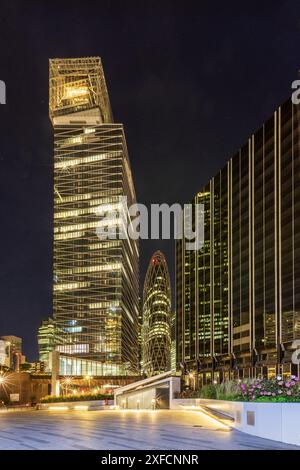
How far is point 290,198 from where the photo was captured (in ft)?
342

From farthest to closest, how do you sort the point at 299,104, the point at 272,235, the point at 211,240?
1. the point at 211,240
2. the point at 272,235
3. the point at 299,104

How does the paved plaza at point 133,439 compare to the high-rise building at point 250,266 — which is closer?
the paved plaza at point 133,439

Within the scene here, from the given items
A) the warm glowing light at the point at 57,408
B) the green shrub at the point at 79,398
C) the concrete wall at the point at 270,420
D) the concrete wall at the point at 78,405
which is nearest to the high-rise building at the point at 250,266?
the green shrub at the point at 79,398

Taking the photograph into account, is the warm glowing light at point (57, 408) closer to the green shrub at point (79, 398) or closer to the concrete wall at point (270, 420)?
the green shrub at point (79, 398)

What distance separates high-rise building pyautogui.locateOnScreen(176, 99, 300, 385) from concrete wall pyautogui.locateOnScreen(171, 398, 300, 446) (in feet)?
254

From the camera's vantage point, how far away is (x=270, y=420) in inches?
720

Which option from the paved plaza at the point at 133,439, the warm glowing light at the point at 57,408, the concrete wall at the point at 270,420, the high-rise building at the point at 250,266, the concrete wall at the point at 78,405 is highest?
the high-rise building at the point at 250,266

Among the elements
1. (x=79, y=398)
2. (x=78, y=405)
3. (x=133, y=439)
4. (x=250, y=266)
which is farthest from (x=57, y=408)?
(x=250, y=266)

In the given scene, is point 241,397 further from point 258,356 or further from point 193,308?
point 193,308

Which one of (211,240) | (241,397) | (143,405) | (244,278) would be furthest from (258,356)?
(241,397)

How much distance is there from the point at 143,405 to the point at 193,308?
105 meters

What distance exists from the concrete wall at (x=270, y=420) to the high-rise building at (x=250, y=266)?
77.5 meters

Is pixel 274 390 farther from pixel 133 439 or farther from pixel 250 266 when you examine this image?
pixel 250 266

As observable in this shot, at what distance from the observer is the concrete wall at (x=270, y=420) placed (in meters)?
17.2
